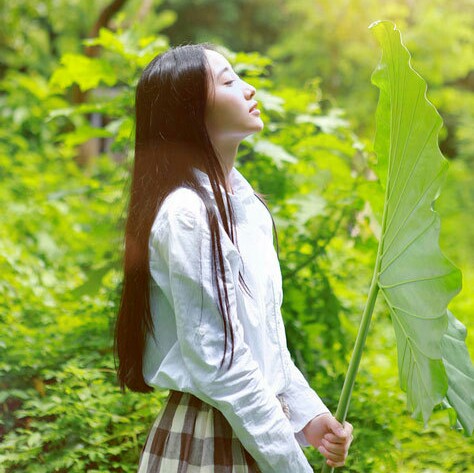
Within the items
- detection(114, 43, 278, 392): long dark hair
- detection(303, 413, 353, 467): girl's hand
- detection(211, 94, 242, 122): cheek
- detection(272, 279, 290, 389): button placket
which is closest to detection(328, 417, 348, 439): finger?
detection(303, 413, 353, 467): girl's hand

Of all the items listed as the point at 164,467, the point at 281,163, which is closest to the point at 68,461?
the point at 164,467

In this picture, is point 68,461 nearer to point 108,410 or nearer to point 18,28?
point 108,410

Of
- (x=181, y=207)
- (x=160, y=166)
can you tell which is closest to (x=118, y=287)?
(x=160, y=166)

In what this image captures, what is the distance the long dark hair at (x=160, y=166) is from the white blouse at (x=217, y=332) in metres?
0.02

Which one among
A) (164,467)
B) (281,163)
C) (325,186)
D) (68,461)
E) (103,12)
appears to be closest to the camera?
(164,467)

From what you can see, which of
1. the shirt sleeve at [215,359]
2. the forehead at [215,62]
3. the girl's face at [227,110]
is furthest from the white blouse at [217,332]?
the forehead at [215,62]

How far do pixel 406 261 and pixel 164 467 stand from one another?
0.59 meters

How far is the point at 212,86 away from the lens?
4.75ft

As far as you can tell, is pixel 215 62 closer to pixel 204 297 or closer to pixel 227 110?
pixel 227 110

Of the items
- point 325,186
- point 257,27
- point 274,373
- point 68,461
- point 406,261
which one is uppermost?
point 257,27

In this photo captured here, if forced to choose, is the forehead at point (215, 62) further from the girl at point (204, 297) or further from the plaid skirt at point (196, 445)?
the plaid skirt at point (196, 445)

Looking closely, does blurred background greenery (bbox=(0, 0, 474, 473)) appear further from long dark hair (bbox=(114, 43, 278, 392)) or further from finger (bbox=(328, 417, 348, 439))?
finger (bbox=(328, 417, 348, 439))

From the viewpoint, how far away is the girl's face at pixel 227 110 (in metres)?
1.44

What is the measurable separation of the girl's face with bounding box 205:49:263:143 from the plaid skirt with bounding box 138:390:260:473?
0.51 m
